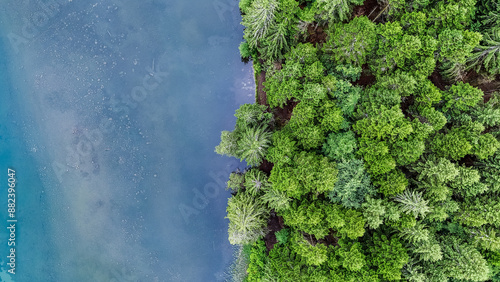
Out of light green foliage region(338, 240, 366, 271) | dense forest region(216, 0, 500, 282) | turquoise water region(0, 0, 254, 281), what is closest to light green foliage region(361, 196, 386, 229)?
dense forest region(216, 0, 500, 282)

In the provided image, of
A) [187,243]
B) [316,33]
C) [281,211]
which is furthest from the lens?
[187,243]

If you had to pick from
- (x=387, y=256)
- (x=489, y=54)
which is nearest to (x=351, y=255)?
(x=387, y=256)

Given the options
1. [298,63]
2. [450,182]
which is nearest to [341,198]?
[450,182]

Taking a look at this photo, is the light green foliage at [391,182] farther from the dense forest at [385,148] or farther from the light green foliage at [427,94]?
the light green foliage at [427,94]

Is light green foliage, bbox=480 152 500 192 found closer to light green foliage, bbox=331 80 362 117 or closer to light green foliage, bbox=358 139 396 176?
light green foliage, bbox=358 139 396 176

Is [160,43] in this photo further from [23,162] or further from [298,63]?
[23,162]

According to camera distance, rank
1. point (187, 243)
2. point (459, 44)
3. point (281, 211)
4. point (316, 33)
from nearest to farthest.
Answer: point (459, 44), point (281, 211), point (316, 33), point (187, 243)
